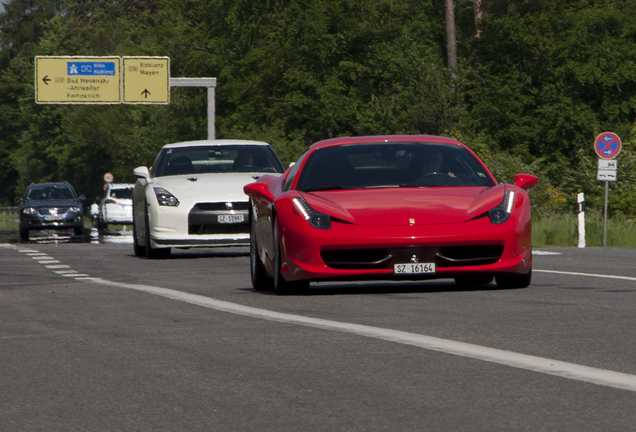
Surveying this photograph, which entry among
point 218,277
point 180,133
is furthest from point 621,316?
point 180,133

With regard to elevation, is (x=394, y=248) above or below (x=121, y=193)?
above

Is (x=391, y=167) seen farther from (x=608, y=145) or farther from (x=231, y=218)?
(x=608, y=145)

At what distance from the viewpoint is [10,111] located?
120m

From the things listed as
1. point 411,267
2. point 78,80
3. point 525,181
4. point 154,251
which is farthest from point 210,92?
point 411,267

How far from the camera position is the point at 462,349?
7.07 metres

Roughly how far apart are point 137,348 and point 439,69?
49.9 m

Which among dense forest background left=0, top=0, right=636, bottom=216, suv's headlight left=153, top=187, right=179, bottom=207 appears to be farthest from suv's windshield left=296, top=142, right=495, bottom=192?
dense forest background left=0, top=0, right=636, bottom=216

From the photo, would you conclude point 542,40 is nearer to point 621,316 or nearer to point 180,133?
point 180,133

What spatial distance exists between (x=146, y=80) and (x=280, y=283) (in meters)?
37.4

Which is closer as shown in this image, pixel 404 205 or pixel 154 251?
pixel 404 205

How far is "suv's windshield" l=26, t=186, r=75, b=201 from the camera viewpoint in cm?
4203

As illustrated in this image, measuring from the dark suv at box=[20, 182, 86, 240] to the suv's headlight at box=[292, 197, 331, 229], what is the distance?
29725 millimetres

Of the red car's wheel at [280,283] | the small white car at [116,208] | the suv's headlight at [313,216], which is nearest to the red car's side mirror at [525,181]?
the suv's headlight at [313,216]

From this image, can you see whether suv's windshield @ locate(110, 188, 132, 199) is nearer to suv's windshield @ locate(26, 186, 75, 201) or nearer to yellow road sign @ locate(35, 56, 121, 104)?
yellow road sign @ locate(35, 56, 121, 104)
